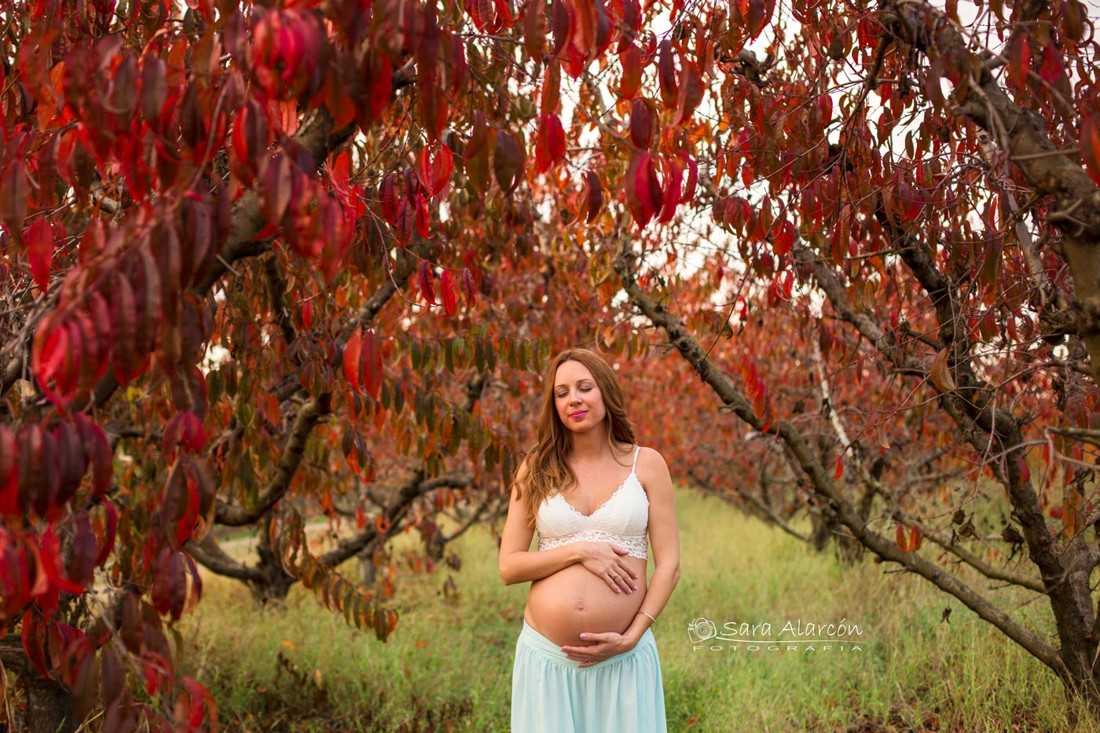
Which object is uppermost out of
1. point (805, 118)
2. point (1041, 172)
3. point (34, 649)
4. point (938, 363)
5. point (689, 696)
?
point (805, 118)

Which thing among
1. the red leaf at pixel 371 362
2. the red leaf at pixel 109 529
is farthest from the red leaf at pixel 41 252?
the red leaf at pixel 371 362

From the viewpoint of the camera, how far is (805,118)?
3059 mm

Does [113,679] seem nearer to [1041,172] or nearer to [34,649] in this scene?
[34,649]

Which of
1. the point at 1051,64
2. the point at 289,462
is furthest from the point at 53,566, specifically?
the point at 289,462

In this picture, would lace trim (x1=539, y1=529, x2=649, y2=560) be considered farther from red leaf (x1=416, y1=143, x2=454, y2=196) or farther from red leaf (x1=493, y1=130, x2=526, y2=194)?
red leaf (x1=493, y1=130, x2=526, y2=194)

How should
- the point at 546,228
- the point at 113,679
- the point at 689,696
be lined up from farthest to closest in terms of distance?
the point at 546,228 < the point at 689,696 < the point at 113,679

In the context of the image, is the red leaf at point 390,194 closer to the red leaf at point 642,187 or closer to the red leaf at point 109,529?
the red leaf at point 642,187

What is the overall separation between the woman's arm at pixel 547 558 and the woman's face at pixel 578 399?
0.38 meters

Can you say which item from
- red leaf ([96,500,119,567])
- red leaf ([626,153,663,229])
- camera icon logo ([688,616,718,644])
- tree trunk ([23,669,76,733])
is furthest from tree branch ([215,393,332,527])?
camera icon logo ([688,616,718,644])

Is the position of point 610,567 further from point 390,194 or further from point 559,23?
point 559,23

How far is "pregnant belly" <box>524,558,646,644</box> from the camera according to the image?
2.93 metres

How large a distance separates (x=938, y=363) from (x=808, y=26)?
1.61m

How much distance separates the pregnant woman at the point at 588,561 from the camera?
116 inches

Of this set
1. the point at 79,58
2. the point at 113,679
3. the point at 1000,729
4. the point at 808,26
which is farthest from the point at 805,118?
the point at 1000,729
